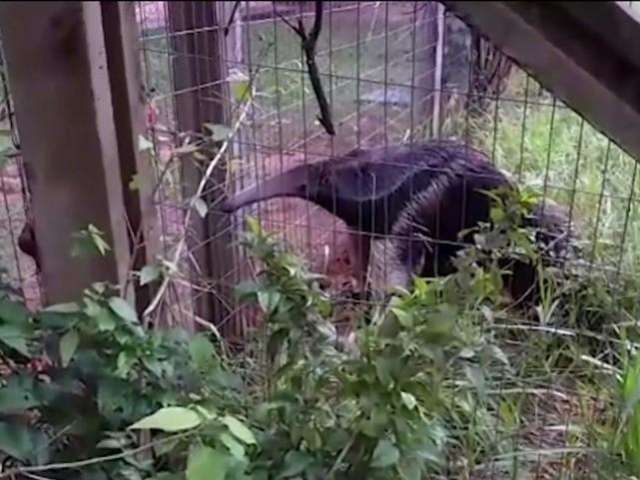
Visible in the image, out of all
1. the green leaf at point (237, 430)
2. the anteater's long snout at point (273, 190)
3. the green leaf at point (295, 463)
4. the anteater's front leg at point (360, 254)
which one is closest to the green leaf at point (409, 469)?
the green leaf at point (295, 463)

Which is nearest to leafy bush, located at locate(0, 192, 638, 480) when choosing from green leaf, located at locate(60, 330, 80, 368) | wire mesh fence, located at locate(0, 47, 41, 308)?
green leaf, located at locate(60, 330, 80, 368)

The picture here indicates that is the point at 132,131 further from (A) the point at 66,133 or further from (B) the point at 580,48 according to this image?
(B) the point at 580,48

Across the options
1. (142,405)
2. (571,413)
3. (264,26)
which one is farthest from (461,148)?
(142,405)

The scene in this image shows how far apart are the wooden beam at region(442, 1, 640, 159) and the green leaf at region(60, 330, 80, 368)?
2.35 feet

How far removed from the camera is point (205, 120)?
225cm

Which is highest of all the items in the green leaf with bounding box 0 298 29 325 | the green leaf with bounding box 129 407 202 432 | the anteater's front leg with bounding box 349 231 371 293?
the green leaf with bounding box 0 298 29 325

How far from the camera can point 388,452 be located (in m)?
1.31

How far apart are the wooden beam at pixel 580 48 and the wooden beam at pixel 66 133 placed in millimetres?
404

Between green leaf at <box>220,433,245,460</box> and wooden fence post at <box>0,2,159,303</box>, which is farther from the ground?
wooden fence post at <box>0,2,159,303</box>

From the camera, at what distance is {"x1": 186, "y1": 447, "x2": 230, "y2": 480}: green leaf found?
112 cm

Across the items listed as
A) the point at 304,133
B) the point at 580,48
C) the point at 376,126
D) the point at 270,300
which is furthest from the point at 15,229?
the point at 580,48

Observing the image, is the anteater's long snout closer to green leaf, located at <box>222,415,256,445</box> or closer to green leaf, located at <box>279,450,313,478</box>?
green leaf, located at <box>279,450,313,478</box>

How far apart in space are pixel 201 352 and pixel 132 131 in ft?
1.13

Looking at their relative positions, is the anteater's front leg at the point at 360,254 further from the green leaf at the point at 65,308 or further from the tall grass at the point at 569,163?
the green leaf at the point at 65,308
